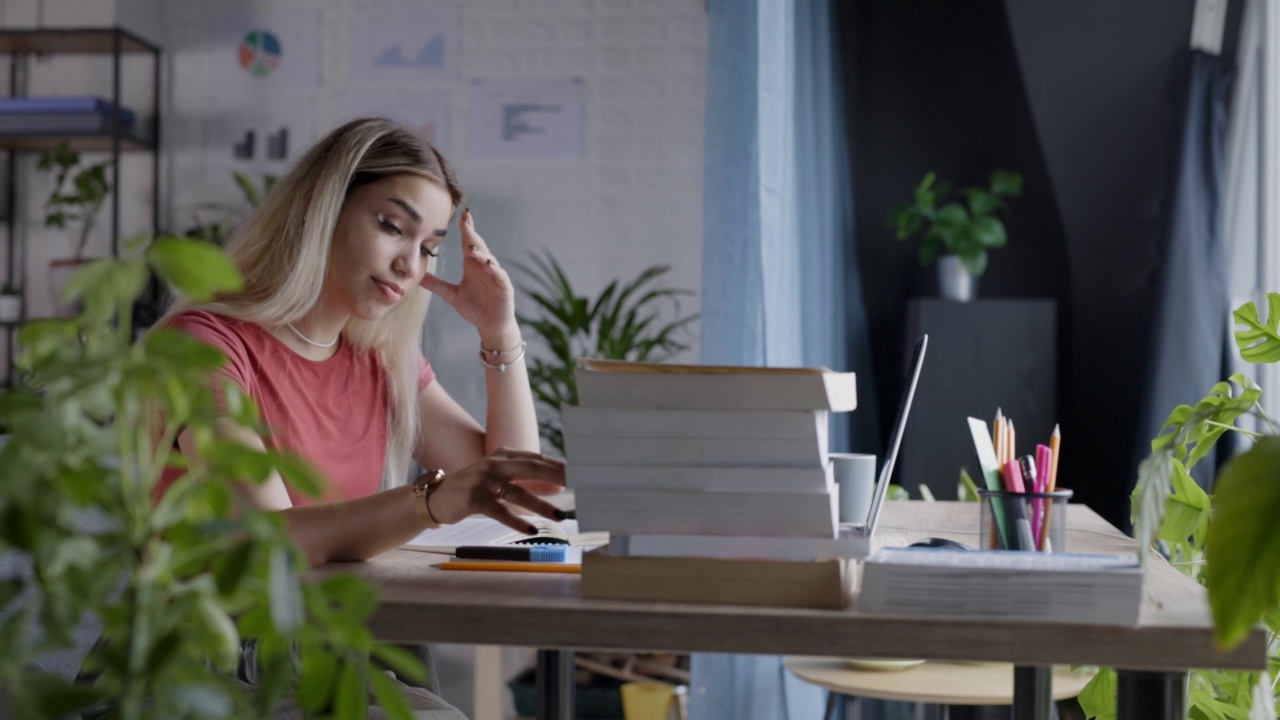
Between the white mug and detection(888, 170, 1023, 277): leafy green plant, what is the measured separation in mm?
2277

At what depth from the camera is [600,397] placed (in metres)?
0.92

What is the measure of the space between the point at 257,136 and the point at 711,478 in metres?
3.59

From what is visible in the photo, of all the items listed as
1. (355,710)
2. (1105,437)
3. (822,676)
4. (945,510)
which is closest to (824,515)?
(355,710)

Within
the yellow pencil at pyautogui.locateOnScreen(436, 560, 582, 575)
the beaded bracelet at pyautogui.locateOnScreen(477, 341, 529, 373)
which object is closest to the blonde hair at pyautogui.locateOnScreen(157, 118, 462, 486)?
the beaded bracelet at pyautogui.locateOnScreen(477, 341, 529, 373)

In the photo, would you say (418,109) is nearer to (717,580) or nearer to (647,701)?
(647,701)

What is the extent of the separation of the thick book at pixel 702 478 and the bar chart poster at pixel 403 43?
10.9ft

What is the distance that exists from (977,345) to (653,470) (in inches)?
105

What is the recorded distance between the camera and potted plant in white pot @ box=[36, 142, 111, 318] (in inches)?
156

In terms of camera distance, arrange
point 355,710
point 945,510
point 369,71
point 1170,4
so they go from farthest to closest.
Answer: point 369,71 → point 1170,4 → point 945,510 → point 355,710

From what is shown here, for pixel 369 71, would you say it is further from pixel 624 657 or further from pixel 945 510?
pixel 945 510

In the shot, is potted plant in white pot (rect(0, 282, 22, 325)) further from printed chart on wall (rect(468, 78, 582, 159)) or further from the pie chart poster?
printed chart on wall (rect(468, 78, 582, 159))

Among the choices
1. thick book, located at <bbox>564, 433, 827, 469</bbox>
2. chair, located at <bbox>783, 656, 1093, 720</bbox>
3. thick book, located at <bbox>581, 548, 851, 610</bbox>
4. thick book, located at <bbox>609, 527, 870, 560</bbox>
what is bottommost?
chair, located at <bbox>783, 656, 1093, 720</bbox>

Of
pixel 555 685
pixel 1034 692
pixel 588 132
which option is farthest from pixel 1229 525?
pixel 588 132

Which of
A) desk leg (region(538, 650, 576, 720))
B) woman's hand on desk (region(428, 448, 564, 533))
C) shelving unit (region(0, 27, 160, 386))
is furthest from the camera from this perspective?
shelving unit (region(0, 27, 160, 386))
